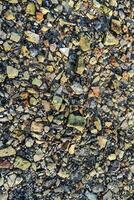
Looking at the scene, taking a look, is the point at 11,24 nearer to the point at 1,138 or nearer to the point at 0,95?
the point at 0,95

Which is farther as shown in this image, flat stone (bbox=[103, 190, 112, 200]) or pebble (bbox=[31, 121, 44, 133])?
flat stone (bbox=[103, 190, 112, 200])

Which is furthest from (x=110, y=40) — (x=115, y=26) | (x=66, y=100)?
(x=66, y=100)

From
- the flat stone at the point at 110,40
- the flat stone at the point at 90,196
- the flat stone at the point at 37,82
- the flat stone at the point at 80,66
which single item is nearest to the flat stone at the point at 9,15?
the flat stone at the point at 37,82

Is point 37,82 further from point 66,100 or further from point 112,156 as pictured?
point 112,156

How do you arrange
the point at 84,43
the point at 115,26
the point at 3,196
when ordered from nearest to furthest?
the point at 3,196 < the point at 84,43 < the point at 115,26

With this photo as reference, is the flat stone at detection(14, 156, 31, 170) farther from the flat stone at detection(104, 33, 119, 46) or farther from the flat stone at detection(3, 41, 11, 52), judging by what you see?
the flat stone at detection(104, 33, 119, 46)

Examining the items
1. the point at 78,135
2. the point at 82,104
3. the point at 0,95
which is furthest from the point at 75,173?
the point at 0,95

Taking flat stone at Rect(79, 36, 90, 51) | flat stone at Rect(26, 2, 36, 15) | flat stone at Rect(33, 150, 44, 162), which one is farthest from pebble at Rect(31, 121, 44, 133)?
flat stone at Rect(26, 2, 36, 15)
